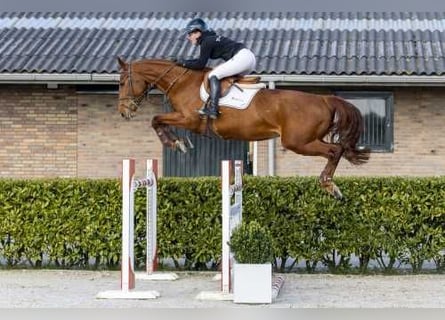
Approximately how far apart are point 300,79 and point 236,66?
6.73 meters

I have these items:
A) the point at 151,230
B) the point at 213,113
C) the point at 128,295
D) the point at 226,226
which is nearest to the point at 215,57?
the point at 213,113

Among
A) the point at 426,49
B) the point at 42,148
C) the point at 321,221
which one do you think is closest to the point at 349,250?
the point at 321,221

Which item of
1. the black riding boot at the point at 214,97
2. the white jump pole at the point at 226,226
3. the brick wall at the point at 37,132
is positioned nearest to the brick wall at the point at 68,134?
the brick wall at the point at 37,132

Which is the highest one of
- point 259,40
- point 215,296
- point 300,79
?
point 259,40

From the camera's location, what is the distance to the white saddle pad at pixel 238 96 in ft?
38.9

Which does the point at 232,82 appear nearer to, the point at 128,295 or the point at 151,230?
the point at 128,295

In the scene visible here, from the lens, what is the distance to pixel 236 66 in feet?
39.2

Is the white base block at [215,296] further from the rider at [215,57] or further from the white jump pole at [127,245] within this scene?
the rider at [215,57]

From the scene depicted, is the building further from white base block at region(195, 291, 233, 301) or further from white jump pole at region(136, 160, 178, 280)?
white base block at region(195, 291, 233, 301)

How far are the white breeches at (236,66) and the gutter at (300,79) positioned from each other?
20.1ft

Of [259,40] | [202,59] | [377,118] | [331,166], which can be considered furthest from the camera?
[259,40]

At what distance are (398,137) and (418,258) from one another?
490cm

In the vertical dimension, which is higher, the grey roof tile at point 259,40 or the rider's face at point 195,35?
the grey roof tile at point 259,40

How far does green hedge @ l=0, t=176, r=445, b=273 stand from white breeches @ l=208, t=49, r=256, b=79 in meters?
3.19
